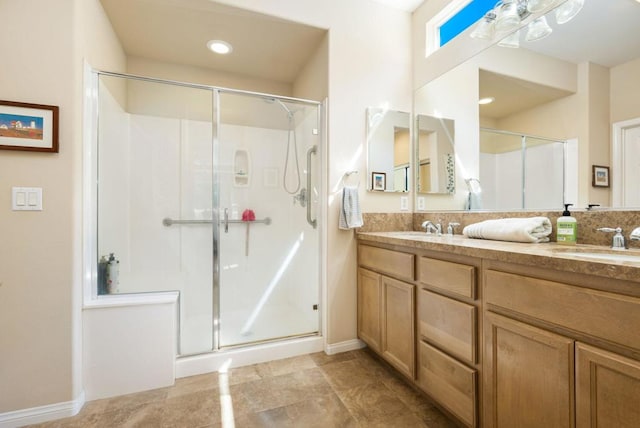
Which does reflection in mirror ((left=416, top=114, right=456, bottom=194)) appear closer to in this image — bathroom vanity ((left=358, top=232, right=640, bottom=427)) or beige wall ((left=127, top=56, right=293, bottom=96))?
bathroom vanity ((left=358, top=232, right=640, bottom=427))

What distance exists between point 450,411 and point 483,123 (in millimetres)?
1711

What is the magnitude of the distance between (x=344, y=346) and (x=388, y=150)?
1587mm

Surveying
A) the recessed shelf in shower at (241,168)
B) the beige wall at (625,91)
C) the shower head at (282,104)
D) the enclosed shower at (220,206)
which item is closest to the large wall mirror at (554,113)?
the beige wall at (625,91)

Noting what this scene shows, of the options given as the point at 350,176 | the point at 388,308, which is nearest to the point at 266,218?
the point at 350,176

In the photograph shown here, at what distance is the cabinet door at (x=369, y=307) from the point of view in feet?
6.26

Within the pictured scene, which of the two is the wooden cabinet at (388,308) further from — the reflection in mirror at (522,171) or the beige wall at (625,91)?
the beige wall at (625,91)

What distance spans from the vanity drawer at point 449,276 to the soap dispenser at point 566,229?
1.86 feet

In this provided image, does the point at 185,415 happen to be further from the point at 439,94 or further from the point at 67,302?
the point at 439,94

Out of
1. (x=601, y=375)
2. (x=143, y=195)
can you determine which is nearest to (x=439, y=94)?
(x=601, y=375)

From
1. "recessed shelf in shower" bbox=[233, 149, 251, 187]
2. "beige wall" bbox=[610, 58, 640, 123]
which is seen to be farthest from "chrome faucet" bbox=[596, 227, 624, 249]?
"recessed shelf in shower" bbox=[233, 149, 251, 187]

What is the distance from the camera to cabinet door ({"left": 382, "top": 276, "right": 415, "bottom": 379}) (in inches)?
62.3

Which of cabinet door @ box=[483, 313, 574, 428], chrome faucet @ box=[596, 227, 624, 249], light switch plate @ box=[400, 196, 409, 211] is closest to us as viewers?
cabinet door @ box=[483, 313, 574, 428]

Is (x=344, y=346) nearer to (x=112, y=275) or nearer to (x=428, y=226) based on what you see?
(x=428, y=226)

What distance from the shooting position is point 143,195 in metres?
2.35
